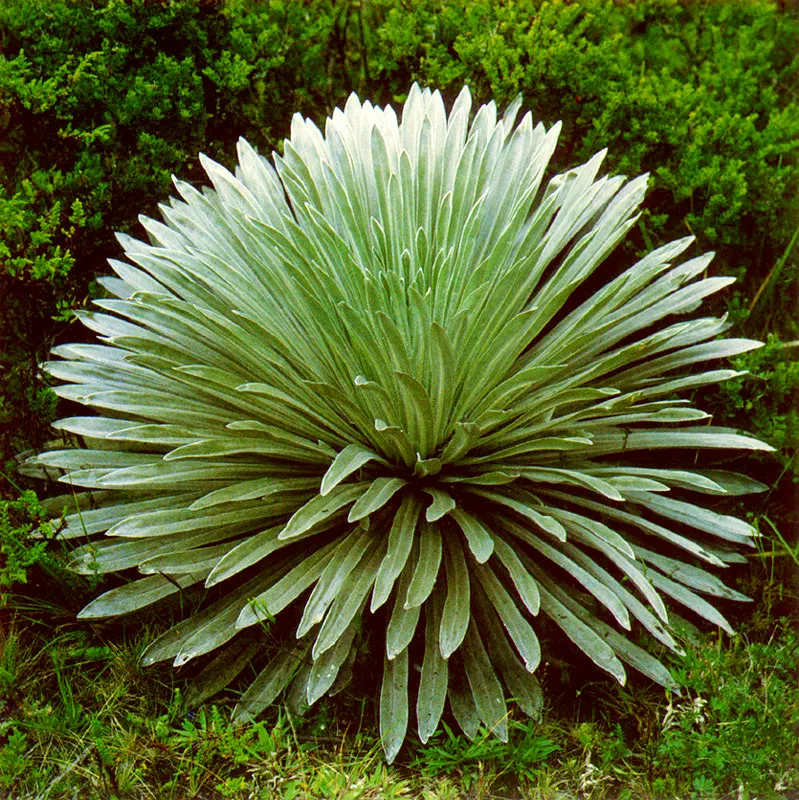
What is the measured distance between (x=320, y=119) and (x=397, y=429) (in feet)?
5.86

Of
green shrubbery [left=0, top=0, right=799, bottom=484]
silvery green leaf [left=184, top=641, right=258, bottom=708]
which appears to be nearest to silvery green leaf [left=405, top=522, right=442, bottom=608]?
silvery green leaf [left=184, top=641, right=258, bottom=708]

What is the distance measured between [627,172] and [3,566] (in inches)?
96.0

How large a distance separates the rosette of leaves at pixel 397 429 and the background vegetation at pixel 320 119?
15 centimetres

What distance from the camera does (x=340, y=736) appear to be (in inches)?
99.3

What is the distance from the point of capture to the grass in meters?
2.38

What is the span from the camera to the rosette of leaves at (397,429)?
2449mm

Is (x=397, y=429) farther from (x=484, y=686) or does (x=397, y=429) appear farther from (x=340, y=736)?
(x=340, y=736)

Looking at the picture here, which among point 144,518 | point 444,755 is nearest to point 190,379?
point 144,518

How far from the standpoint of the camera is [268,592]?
2.47 meters

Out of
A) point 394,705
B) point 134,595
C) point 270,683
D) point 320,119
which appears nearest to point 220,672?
point 270,683

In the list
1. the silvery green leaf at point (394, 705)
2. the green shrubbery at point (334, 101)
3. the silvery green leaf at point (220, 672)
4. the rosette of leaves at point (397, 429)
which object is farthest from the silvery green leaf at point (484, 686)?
the green shrubbery at point (334, 101)

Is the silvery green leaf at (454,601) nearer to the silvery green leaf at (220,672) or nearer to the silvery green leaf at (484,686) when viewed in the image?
the silvery green leaf at (484,686)

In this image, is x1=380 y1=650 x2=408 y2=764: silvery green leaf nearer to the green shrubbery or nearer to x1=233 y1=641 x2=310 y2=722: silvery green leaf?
x1=233 y1=641 x2=310 y2=722: silvery green leaf

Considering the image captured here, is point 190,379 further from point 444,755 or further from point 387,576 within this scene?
point 444,755
